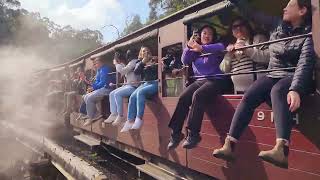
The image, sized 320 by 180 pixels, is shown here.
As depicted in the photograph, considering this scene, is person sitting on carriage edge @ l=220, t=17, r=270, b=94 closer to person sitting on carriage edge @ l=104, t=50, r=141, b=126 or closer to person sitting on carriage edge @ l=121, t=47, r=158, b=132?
person sitting on carriage edge @ l=121, t=47, r=158, b=132

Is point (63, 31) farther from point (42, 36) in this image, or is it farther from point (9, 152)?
point (9, 152)

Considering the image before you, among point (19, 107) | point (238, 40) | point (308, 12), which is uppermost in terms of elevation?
point (308, 12)

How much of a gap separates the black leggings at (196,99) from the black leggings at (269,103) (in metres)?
0.81

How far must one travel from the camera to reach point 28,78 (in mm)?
20188

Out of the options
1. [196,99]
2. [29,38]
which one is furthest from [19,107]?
[29,38]

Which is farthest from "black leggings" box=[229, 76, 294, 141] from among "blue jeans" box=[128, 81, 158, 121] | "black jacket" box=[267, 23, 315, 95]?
"blue jeans" box=[128, 81, 158, 121]

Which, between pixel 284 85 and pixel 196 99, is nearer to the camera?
pixel 284 85

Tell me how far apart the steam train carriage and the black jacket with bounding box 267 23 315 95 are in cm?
16

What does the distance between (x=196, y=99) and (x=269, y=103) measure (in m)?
1.01

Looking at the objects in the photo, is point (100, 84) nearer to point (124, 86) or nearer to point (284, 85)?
point (124, 86)

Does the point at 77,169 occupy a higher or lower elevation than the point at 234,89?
lower

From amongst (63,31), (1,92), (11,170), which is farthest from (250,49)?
(63,31)

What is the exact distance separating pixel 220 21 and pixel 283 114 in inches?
76.2

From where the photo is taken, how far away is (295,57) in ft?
11.1
